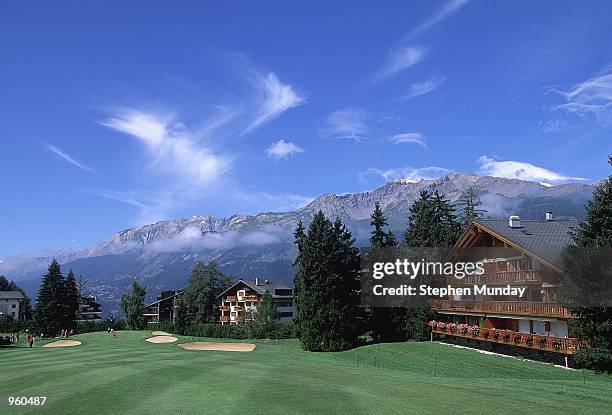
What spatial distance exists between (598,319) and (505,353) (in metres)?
12.0

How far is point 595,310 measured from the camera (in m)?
31.7

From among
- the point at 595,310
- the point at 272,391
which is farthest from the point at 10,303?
the point at 595,310

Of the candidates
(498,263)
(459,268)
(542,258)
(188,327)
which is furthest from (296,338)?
(542,258)

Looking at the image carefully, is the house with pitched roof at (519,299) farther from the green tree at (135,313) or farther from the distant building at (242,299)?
the green tree at (135,313)

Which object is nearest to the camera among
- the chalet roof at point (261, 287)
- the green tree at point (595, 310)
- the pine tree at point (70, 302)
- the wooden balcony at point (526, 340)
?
the green tree at point (595, 310)

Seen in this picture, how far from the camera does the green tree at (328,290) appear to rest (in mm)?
54156

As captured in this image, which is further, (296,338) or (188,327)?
(188,327)

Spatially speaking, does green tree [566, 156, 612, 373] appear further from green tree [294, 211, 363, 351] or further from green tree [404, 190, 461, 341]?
green tree [294, 211, 363, 351]

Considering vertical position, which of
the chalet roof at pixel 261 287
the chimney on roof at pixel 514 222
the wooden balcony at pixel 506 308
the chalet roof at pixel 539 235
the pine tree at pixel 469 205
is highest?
the pine tree at pixel 469 205

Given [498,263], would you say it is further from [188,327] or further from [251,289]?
[251,289]

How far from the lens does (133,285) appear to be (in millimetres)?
119625

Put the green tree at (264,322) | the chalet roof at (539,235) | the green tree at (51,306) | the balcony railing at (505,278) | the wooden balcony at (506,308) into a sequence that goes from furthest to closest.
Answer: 1. the green tree at (51,306)
2. the green tree at (264,322)
3. the balcony railing at (505,278)
4. the chalet roof at (539,235)
5. the wooden balcony at (506,308)

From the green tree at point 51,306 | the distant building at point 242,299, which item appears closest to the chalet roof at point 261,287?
the distant building at point 242,299

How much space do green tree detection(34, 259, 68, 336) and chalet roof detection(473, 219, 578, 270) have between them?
80.2m
